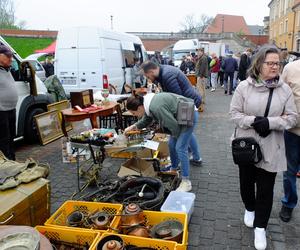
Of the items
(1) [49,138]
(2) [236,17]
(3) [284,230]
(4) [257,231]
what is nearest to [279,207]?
(3) [284,230]

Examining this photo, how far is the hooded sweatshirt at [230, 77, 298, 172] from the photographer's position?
261 centimetres

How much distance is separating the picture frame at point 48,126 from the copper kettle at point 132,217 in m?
3.86

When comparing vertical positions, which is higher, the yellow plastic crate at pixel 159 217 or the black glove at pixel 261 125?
the black glove at pixel 261 125

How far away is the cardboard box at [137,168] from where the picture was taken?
13.9 ft

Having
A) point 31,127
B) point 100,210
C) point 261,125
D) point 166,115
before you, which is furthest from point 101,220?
point 31,127

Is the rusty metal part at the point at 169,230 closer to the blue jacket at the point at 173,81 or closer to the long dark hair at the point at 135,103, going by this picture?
the long dark hair at the point at 135,103

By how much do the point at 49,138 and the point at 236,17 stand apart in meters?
79.0

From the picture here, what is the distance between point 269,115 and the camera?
2.63 metres

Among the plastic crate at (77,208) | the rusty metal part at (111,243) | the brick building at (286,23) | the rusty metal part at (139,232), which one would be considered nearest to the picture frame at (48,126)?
the plastic crate at (77,208)

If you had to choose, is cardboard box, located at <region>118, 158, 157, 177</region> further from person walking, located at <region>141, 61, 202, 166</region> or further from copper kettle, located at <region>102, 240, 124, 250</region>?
copper kettle, located at <region>102, 240, 124, 250</region>

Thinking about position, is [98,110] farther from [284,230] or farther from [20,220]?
[284,230]

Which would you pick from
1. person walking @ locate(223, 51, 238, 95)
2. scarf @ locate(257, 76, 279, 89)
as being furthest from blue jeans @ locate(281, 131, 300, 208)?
person walking @ locate(223, 51, 238, 95)

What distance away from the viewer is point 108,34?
9164 millimetres

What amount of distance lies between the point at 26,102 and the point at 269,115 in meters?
4.90
